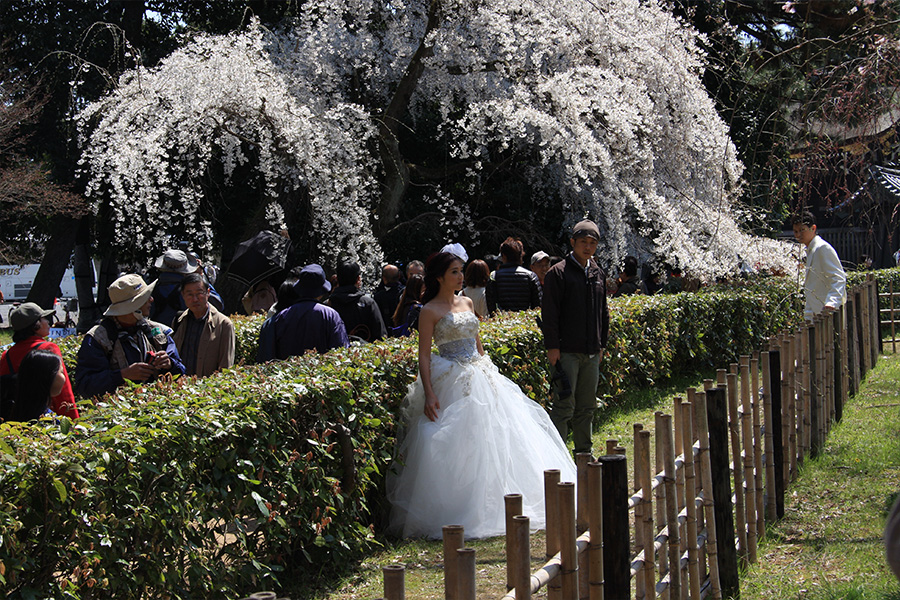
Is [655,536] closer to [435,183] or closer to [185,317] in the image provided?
[185,317]

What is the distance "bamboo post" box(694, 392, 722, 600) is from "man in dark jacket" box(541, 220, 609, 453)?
2102 mm

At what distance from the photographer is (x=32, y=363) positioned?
4688mm

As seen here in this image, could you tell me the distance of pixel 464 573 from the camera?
2082 mm

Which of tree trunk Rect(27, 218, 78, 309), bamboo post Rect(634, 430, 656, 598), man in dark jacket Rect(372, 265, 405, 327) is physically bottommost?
bamboo post Rect(634, 430, 656, 598)

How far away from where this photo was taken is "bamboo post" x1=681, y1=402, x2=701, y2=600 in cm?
390

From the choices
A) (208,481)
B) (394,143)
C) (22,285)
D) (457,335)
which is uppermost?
(394,143)

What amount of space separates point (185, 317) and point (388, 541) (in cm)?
231

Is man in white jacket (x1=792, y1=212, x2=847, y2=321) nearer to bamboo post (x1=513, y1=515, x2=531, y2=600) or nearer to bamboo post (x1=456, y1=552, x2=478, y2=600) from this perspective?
bamboo post (x1=513, y1=515, x2=531, y2=600)

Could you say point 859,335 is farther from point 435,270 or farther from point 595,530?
point 595,530

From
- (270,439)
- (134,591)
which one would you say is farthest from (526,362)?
(134,591)

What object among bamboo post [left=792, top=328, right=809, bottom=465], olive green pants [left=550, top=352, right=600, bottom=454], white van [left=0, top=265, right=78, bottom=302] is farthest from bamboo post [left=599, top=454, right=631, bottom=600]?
white van [left=0, top=265, right=78, bottom=302]

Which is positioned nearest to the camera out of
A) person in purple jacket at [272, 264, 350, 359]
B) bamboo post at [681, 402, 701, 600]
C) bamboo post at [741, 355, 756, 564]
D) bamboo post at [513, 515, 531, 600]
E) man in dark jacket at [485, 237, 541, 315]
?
bamboo post at [513, 515, 531, 600]

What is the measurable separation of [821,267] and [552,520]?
6.46 m

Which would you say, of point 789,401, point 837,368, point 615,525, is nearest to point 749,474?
point 789,401
